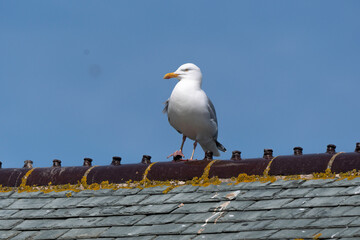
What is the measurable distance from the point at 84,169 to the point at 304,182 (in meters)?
2.43

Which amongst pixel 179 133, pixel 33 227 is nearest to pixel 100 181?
pixel 33 227

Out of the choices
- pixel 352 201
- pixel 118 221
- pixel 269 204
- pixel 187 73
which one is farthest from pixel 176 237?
pixel 187 73

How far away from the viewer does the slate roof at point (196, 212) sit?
6.56 metres

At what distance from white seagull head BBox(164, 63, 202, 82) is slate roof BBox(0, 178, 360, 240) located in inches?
149

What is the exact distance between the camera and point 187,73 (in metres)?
11.7

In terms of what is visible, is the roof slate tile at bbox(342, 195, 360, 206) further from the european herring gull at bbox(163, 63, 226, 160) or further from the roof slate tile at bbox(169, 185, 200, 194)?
the european herring gull at bbox(163, 63, 226, 160)

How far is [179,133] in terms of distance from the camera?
39.1 feet

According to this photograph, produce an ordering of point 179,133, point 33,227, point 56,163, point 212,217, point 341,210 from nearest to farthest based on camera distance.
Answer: point 341,210 → point 212,217 → point 33,227 → point 56,163 → point 179,133

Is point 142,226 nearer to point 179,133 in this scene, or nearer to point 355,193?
point 355,193

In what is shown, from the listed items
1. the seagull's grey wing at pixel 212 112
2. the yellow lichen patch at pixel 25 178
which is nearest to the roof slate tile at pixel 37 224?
the yellow lichen patch at pixel 25 178

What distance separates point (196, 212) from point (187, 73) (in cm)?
463

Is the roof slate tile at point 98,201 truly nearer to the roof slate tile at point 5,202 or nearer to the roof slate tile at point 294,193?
the roof slate tile at point 5,202

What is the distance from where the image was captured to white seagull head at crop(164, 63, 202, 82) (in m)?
11.6

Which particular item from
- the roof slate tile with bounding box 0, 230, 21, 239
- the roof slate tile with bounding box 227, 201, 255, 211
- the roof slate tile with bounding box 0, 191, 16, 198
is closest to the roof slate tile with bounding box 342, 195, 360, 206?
the roof slate tile with bounding box 227, 201, 255, 211
